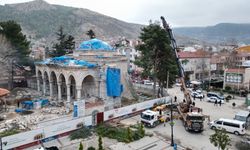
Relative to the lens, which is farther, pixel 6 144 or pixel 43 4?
pixel 43 4

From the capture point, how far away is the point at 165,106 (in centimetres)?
3294

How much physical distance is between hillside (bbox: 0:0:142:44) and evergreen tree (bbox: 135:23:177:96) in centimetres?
12143

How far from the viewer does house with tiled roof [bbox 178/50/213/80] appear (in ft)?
197

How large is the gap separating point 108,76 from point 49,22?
14323 cm

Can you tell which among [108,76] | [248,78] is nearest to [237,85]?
[248,78]

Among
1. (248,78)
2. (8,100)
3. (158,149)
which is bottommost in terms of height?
(158,149)

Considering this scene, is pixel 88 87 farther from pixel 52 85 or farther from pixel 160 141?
pixel 160 141

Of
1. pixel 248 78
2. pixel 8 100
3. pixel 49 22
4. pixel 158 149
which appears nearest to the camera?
pixel 158 149

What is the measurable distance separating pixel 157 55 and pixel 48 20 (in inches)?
5683

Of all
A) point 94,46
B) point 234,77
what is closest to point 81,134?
point 94,46

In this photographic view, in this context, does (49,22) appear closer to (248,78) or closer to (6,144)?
(248,78)

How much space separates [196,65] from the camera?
62.6 meters

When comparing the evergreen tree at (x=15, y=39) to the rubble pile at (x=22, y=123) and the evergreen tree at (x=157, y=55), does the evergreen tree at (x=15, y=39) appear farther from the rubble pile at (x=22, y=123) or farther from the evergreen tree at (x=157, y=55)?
the evergreen tree at (x=157, y=55)

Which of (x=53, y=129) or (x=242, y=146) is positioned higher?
(x=53, y=129)
